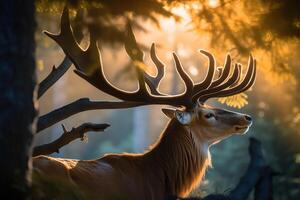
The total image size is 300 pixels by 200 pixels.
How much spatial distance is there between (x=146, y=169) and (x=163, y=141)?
1.49ft

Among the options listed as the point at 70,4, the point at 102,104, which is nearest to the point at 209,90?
the point at 102,104

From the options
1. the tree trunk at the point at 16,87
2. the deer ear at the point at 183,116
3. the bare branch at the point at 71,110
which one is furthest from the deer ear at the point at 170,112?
the tree trunk at the point at 16,87

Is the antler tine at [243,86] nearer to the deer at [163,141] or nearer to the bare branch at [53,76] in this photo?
the deer at [163,141]

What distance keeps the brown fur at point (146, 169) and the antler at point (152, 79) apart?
435 millimetres

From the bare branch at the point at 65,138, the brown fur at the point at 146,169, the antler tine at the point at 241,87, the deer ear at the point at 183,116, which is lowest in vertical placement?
the brown fur at the point at 146,169

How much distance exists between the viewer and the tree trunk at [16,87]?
440 cm

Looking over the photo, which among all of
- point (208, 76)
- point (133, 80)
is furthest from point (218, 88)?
point (133, 80)

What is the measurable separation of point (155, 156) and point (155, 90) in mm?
1049

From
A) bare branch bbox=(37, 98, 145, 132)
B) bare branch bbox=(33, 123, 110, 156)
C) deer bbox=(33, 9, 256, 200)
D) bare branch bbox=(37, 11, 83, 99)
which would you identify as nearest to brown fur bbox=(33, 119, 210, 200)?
deer bbox=(33, 9, 256, 200)

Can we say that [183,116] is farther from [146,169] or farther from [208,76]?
[146,169]

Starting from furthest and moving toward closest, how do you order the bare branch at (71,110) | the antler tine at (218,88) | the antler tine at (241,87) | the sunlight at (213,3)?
the antler tine at (241,87)
the antler tine at (218,88)
the bare branch at (71,110)
the sunlight at (213,3)

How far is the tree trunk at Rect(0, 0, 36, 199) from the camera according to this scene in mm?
4402

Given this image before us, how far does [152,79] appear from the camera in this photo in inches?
346

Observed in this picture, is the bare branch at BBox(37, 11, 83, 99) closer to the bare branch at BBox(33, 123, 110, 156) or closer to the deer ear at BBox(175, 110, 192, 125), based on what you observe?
the bare branch at BBox(33, 123, 110, 156)
